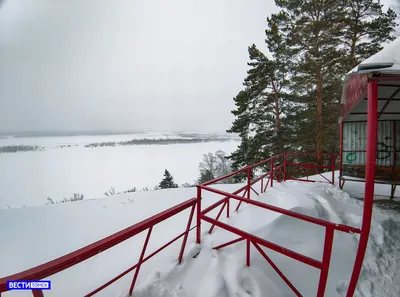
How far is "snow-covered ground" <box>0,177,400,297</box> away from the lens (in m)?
2.23

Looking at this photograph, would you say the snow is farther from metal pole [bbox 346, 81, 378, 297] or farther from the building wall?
the building wall

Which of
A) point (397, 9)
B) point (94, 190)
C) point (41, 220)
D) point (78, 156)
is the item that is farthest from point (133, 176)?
point (397, 9)

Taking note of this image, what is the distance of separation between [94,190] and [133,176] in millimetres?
10854

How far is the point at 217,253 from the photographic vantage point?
263 cm

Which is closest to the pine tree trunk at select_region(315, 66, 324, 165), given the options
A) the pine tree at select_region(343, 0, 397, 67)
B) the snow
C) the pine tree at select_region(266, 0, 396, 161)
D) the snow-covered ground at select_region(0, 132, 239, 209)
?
the pine tree at select_region(266, 0, 396, 161)

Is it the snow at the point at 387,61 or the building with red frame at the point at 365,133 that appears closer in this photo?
the snow at the point at 387,61

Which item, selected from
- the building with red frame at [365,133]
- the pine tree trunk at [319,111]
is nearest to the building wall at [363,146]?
the building with red frame at [365,133]

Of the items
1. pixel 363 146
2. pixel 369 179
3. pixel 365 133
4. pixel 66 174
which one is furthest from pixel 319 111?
pixel 66 174

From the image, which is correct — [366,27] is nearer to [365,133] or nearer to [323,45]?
[323,45]

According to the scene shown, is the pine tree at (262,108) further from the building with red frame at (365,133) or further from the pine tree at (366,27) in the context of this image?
the building with red frame at (365,133)

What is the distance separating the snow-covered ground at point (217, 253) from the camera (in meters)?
2.23

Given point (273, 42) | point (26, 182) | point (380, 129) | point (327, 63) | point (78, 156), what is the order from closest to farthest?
point (380, 129) → point (327, 63) → point (273, 42) → point (26, 182) → point (78, 156)

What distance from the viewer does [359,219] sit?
3861 millimetres

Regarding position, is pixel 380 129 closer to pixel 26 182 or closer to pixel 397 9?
pixel 397 9
